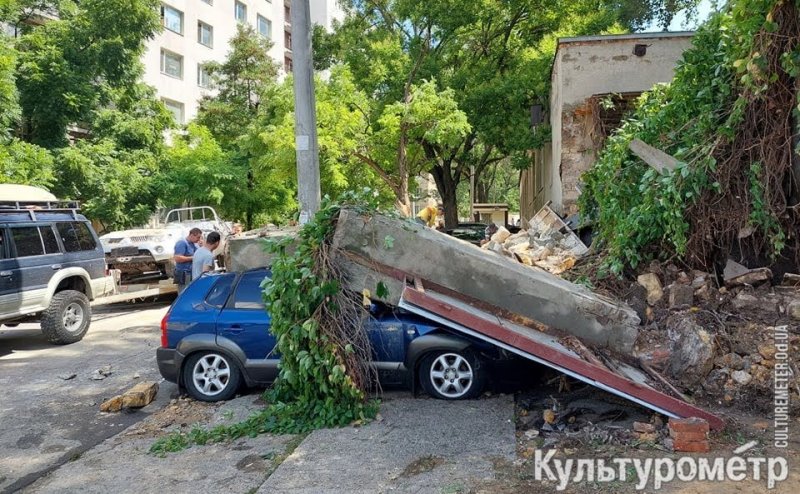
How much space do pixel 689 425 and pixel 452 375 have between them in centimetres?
215

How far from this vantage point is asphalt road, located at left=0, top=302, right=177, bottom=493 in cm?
525

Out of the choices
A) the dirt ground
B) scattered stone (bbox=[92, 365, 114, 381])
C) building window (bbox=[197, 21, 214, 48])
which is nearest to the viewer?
the dirt ground

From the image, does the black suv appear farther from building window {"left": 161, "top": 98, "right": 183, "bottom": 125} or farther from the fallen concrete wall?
building window {"left": 161, "top": 98, "right": 183, "bottom": 125}

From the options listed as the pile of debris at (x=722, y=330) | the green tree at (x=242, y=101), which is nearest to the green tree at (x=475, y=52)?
the green tree at (x=242, y=101)

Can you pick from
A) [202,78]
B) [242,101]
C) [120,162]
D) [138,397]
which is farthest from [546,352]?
[202,78]

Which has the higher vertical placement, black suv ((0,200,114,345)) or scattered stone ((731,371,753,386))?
black suv ((0,200,114,345))

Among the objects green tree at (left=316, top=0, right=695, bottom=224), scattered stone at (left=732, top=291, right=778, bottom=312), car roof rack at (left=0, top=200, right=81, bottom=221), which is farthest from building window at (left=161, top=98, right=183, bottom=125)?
scattered stone at (left=732, top=291, right=778, bottom=312)

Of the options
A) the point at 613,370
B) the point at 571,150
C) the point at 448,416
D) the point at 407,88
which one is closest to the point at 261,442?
the point at 448,416

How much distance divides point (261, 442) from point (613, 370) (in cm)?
299

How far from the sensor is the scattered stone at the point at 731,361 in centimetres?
537

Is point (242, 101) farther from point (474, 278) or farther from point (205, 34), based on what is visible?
point (474, 278)

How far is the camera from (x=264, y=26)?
40531 mm

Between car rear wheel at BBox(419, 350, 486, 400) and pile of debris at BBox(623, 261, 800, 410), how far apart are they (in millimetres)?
1504

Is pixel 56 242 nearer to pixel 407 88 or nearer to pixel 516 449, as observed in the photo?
pixel 516 449
